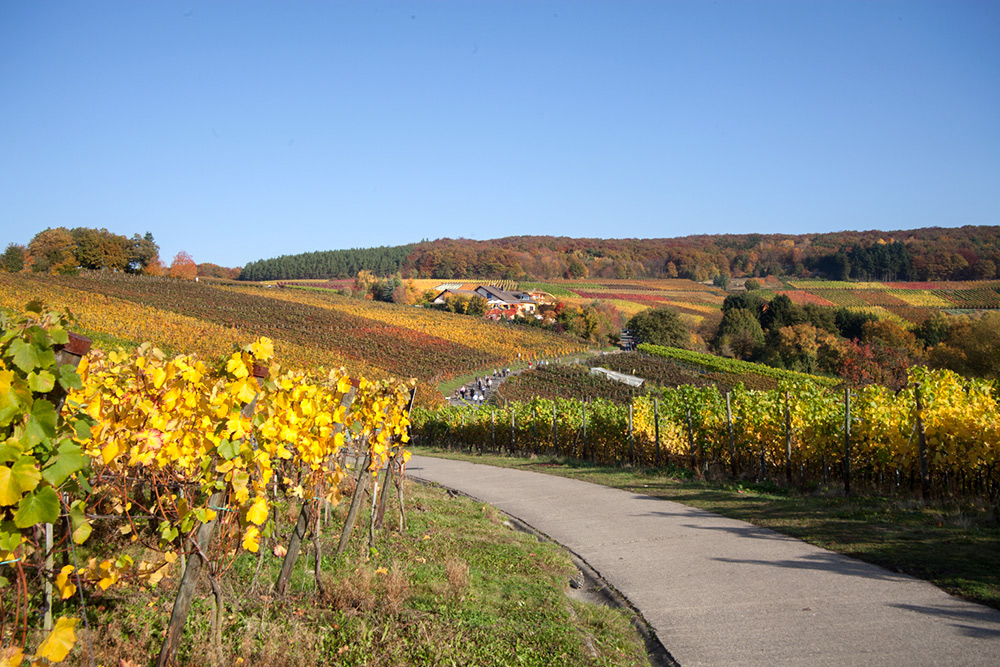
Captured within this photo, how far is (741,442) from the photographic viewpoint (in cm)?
1344

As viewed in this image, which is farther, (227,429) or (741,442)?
(741,442)

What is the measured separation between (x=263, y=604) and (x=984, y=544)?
21.8 feet

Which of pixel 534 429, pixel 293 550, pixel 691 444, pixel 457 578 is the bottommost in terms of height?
pixel 534 429

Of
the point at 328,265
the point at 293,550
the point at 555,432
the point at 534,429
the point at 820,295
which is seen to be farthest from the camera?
the point at 328,265

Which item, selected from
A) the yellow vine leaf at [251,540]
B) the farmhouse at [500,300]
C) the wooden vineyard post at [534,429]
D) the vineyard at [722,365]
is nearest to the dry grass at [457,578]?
the yellow vine leaf at [251,540]

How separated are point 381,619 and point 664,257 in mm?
160945

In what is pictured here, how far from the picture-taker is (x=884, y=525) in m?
7.75

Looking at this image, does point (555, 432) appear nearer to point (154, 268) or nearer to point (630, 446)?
point (630, 446)

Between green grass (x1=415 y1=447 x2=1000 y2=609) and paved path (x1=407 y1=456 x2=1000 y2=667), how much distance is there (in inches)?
10.3

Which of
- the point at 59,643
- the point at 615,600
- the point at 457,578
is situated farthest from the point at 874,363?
the point at 59,643

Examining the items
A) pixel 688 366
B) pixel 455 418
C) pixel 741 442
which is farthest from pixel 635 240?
pixel 741 442

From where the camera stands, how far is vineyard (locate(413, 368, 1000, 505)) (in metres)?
9.17

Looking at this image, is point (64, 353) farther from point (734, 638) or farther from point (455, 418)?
point (455, 418)

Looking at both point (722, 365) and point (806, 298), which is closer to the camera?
point (722, 365)
